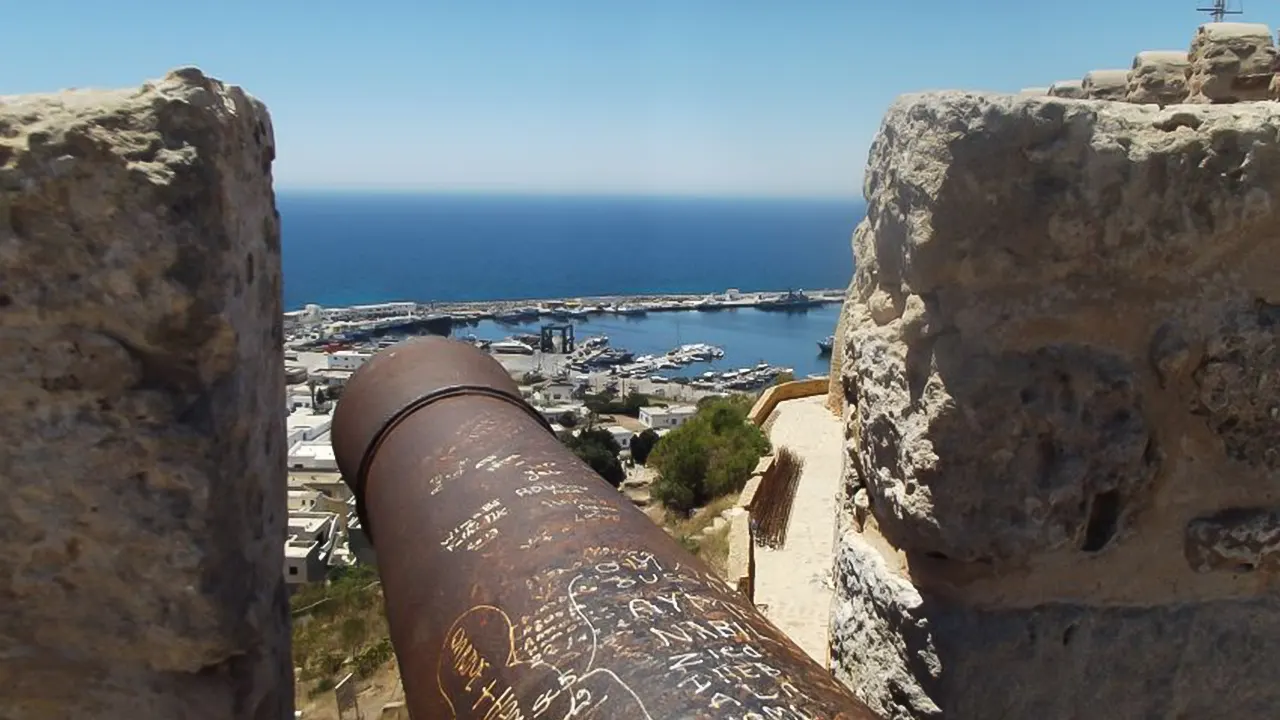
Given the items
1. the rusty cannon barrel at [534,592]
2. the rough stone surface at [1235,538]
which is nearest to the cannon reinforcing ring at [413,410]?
the rusty cannon barrel at [534,592]

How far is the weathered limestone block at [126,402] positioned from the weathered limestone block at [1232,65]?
10.7 feet

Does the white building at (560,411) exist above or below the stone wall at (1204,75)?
below

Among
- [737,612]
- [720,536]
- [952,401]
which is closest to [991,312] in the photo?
[952,401]

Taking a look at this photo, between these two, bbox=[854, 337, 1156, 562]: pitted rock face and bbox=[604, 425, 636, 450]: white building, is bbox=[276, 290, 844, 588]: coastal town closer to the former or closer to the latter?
bbox=[604, 425, 636, 450]: white building

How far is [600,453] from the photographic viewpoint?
2292 centimetres

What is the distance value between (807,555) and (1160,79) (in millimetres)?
5460

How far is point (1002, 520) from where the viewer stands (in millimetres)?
1753

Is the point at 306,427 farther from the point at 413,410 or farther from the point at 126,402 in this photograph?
the point at 126,402

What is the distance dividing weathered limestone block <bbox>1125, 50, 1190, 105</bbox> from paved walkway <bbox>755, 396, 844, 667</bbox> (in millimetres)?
1783

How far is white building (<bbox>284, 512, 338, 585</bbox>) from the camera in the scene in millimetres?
13656

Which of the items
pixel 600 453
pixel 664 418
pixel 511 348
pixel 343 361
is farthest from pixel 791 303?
pixel 600 453

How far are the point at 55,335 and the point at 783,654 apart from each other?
1.37 m

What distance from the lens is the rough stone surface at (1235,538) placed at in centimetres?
180

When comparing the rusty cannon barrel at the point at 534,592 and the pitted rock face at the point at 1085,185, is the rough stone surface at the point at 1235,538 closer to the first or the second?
the pitted rock face at the point at 1085,185
